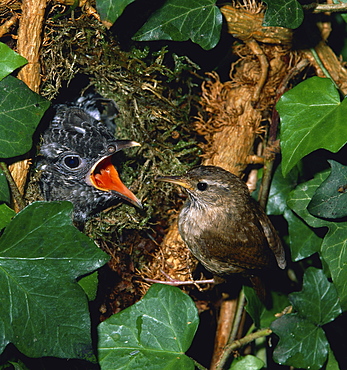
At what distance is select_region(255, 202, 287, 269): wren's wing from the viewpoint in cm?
262

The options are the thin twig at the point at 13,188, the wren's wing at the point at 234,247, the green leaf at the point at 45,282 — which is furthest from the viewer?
the wren's wing at the point at 234,247

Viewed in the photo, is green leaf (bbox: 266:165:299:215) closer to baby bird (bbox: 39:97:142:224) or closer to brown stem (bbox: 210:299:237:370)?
brown stem (bbox: 210:299:237:370)

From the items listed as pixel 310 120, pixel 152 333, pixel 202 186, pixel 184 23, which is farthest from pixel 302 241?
pixel 184 23

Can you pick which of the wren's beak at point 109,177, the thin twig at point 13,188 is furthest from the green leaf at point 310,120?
the thin twig at point 13,188

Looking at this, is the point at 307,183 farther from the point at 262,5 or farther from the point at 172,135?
the point at 262,5

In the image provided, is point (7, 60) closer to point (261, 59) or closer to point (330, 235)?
point (261, 59)

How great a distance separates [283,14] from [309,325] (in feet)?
4.86

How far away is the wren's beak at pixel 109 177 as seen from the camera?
2.45 m

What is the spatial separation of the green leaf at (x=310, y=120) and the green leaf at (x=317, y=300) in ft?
2.27

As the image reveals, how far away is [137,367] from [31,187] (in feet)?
3.14

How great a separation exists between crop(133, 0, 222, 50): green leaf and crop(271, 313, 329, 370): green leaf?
1.39 metres

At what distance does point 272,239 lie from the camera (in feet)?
8.66

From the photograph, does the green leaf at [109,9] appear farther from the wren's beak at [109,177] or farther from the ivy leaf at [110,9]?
the wren's beak at [109,177]

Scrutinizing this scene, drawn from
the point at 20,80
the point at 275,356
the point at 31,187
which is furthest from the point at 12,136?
the point at 275,356
